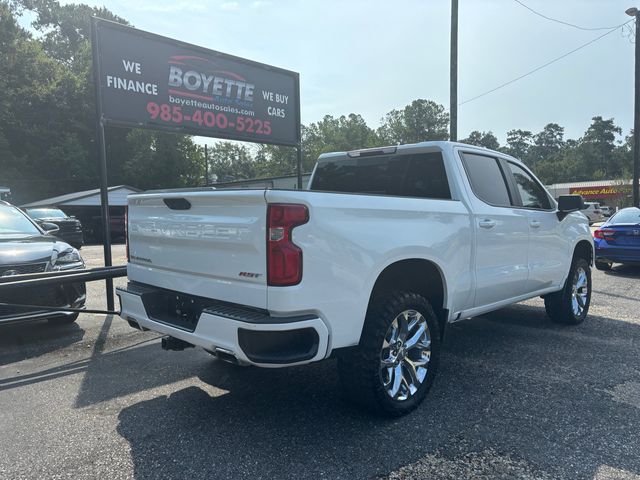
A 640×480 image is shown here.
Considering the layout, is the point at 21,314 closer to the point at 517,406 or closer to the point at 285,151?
the point at 517,406

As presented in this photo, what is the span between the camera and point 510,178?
4996mm

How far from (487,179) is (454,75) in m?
8.45

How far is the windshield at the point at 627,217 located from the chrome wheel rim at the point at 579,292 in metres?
4.65

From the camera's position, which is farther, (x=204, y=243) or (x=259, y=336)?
(x=204, y=243)

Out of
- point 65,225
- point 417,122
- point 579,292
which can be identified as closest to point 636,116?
point 579,292

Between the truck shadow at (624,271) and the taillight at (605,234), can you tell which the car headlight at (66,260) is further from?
the truck shadow at (624,271)

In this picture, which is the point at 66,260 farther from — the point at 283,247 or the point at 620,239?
the point at 620,239

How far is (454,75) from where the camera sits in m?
12.1

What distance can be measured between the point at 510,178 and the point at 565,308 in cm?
191

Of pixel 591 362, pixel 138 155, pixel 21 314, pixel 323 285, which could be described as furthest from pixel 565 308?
pixel 138 155

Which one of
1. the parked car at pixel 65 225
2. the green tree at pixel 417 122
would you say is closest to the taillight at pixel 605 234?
the parked car at pixel 65 225

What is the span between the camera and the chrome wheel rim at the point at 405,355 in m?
3.32

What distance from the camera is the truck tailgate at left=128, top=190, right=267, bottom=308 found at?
2.81m

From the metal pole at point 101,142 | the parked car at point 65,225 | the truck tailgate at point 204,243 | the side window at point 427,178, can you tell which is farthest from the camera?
the parked car at point 65,225
